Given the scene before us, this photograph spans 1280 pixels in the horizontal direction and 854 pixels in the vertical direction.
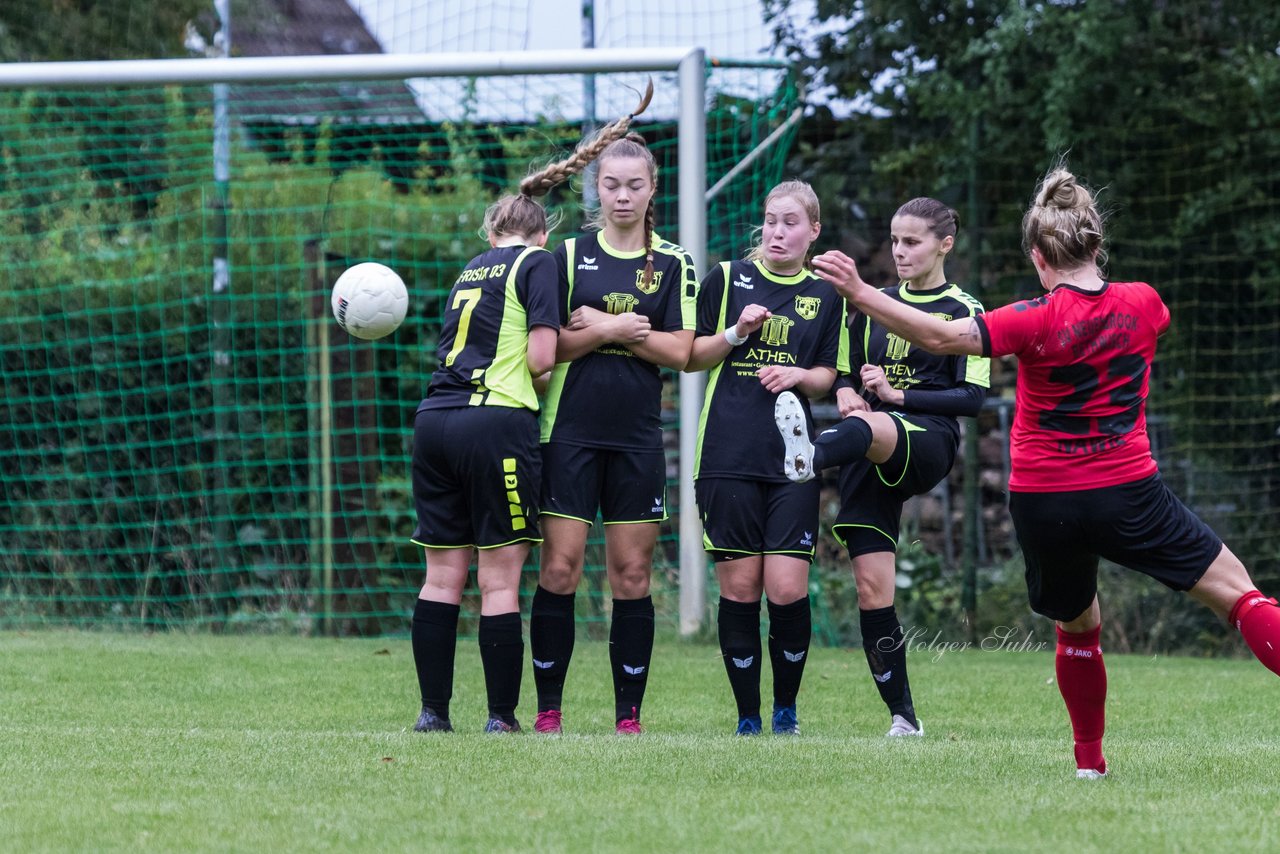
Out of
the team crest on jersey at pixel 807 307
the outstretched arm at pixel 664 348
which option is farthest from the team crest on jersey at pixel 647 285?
the team crest on jersey at pixel 807 307

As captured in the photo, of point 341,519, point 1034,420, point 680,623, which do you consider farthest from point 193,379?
point 1034,420

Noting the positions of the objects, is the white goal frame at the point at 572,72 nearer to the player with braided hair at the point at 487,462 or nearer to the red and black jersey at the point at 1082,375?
the player with braided hair at the point at 487,462

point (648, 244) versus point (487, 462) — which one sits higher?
point (648, 244)

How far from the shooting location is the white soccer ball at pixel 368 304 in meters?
5.66

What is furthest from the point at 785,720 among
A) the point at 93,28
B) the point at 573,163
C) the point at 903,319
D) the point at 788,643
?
the point at 93,28

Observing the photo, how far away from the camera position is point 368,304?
5664 mm

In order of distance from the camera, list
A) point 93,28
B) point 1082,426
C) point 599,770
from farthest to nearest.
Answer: point 93,28 < point 599,770 < point 1082,426

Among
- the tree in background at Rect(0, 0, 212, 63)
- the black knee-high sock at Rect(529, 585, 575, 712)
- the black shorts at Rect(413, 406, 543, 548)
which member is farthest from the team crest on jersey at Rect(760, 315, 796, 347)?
the tree in background at Rect(0, 0, 212, 63)

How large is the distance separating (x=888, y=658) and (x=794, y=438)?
961 mm

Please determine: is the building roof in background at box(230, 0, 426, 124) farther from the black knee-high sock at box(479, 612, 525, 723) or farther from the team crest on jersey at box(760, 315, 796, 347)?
the black knee-high sock at box(479, 612, 525, 723)

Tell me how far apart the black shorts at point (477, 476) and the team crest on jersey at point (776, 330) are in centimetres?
92

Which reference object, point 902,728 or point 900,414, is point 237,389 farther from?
point 902,728

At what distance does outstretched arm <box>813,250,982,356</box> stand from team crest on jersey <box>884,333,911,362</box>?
1.53m

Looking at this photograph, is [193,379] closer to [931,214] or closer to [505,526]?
[505,526]
